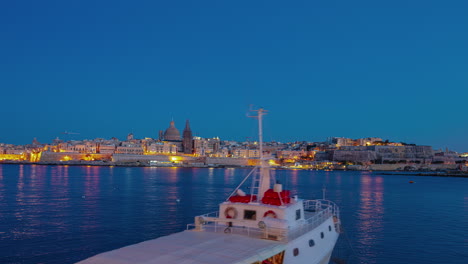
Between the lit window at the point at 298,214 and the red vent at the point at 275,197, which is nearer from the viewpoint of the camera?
the red vent at the point at 275,197

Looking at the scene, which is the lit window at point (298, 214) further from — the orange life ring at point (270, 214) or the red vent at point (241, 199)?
the red vent at point (241, 199)

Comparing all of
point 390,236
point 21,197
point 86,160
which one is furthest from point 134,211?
point 86,160

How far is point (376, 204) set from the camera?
35562mm

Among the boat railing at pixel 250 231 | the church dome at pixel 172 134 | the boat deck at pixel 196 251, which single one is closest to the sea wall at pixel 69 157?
the church dome at pixel 172 134

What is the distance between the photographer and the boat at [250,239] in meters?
8.31

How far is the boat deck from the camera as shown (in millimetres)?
8023

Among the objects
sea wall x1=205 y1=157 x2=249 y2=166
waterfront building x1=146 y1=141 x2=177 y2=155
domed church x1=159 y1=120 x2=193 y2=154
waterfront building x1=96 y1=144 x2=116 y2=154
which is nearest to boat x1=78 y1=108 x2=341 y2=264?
sea wall x1=205 y1=157 x2=249 y2=166

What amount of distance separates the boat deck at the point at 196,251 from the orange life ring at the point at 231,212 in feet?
5.44

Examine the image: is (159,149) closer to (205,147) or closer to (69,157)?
(205,147)

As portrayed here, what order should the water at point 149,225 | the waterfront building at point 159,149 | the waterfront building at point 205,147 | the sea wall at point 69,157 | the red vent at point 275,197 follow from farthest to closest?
the waterfront building at point 205,147
the waterfront building at point 159,149
the sea wall at point 69,157
the water at point 149,225
the red vent at point 275,197

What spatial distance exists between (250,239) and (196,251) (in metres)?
1.96

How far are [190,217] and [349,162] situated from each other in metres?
136

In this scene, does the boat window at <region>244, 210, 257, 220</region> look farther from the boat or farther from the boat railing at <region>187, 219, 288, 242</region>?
the boat railing at <region>187, 219, 288, 242</region>

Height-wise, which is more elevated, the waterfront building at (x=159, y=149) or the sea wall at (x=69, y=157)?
the waterfront building at (x=159, y=149)
